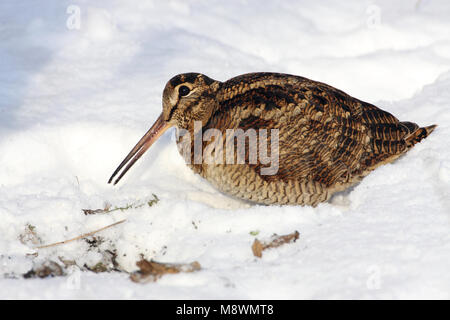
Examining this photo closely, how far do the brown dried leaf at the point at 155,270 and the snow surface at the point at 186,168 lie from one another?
0.05m

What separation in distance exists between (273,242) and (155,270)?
64cm

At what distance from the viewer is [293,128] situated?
3.57m

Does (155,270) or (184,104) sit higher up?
(184,104)

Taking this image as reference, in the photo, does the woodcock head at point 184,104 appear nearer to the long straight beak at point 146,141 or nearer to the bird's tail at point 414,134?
the long straight beak at point 146,141

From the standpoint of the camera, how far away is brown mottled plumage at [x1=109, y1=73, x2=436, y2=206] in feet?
11.8

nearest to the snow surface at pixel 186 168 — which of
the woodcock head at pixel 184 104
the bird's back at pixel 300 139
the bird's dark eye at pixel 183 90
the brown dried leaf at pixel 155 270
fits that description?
the brown dried leaf at pixel 155 270

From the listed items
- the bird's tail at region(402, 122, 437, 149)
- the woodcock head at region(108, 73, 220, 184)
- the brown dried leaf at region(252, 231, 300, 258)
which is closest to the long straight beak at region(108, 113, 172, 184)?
the woodcock head at region(108, 73, 220, 184)

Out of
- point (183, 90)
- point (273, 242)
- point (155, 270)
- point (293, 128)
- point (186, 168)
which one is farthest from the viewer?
point (186, 168)

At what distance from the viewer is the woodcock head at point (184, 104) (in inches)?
152

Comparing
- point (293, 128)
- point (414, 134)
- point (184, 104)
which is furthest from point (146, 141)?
point (414, 134)

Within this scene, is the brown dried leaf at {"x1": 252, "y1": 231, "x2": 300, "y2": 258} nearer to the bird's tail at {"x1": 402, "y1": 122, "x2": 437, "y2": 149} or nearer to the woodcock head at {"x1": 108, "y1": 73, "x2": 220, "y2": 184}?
the woodcock head at {"x1": 108, "y1": 73, "x2": 220, "y2": 184}

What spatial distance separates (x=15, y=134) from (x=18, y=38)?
1.74 metres

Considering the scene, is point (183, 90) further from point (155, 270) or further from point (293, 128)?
point (155, 270)
